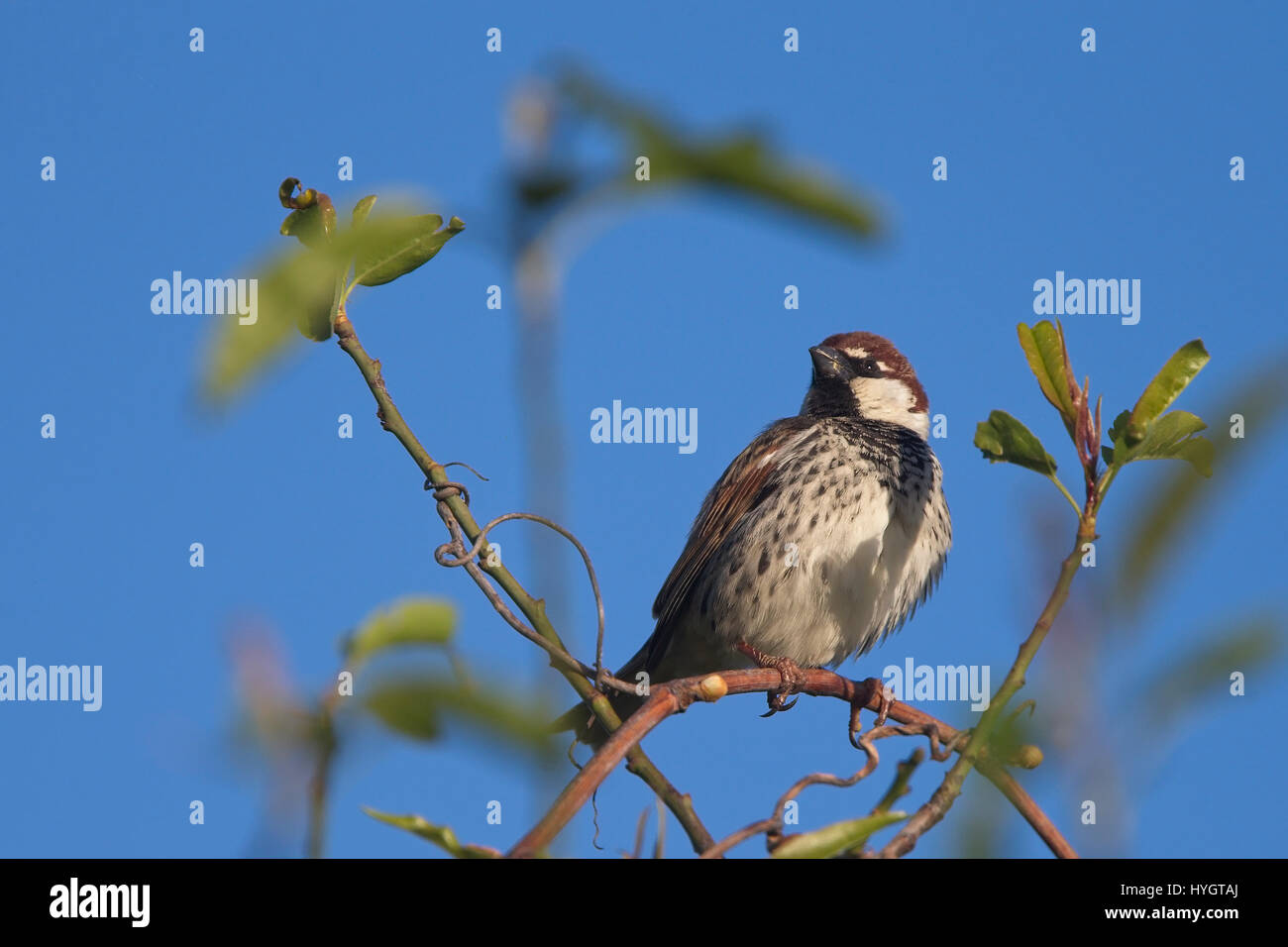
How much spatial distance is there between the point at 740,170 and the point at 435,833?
723 millimetres

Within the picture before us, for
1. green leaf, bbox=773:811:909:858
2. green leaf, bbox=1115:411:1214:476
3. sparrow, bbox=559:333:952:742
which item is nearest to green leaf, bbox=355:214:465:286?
green leaf, bbox=773:811:909:858

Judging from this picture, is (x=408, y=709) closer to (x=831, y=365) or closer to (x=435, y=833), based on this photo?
(x=435, y=833)

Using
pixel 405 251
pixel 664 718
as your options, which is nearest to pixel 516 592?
pixel 664 718

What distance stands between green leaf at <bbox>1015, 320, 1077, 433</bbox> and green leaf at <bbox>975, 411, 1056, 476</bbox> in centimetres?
6

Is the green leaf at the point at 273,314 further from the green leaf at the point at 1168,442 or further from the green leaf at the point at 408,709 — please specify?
the green leaf at the point at 1168,442

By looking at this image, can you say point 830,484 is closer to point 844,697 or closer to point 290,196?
point 844,697

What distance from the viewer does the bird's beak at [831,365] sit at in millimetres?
6293

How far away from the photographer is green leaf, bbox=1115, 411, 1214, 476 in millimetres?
1651

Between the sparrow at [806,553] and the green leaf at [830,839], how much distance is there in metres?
3.79

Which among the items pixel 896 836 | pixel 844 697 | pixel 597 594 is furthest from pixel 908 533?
pixel 896 836

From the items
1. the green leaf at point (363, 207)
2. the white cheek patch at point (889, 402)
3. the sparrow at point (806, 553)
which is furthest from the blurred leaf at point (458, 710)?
the white cheek patch at point (889, 402)

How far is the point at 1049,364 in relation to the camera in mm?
1672

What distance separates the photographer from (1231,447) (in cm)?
79
